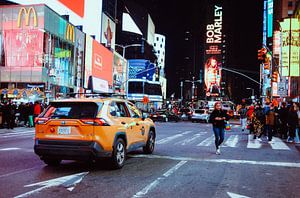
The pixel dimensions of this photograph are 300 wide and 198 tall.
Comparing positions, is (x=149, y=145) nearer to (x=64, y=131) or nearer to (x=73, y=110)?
(x=73, y=110)

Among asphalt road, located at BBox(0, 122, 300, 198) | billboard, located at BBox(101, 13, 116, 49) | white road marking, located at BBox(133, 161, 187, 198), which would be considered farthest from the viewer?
billboard, located at BBox(101, 13, 116, 49)

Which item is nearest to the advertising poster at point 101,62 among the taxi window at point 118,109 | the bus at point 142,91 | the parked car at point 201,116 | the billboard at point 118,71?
the billboard at point 118,71

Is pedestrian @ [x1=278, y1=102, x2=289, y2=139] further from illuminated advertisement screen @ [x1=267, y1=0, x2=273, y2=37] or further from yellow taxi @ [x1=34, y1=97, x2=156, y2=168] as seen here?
illuminated advertisement screen @ [x1=267, y1=0, x2=273, y2=37]

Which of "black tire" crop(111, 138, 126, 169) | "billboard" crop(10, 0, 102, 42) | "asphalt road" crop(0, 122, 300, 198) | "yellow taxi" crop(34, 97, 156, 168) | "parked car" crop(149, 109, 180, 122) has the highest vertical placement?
"billboard" crop(10, 0, 102, 42)

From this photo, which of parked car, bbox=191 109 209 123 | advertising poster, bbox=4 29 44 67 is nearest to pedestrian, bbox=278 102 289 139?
parked car, bbox=191 109 209 123

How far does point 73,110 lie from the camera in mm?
8414

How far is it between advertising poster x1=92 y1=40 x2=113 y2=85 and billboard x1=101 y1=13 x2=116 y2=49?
340 cm

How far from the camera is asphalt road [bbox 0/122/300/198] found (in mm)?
6473

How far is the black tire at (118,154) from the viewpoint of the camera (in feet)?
27.6

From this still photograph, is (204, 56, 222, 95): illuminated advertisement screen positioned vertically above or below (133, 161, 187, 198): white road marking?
A: above

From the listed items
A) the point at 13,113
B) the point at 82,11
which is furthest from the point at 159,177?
the point at 82,11

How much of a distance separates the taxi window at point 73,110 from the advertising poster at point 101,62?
52256mm

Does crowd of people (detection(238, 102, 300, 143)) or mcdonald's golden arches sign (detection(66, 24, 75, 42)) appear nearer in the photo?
crowd of people (detection(238, 102, 300, 143))

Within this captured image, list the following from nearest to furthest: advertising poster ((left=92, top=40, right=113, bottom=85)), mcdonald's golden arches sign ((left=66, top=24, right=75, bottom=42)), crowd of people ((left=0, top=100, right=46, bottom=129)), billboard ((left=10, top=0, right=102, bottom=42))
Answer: crowd of people ((left=0, top=100, right=46, bottom=129))
mcdonald's golden arches sign ((left=66, top=24, right=75, bottom=42))
billboard ((left=10, top=0, right=102, bottom=42))
advertising poster ((left=92, top=40, right=113, bottom=85))
